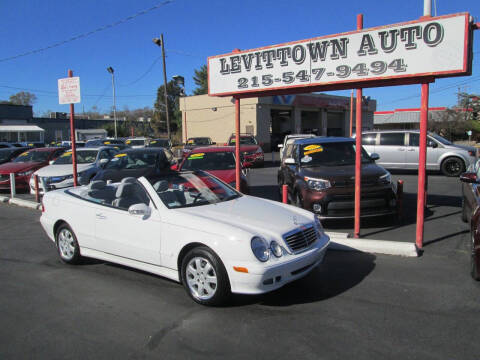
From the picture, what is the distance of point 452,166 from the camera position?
15.0 m

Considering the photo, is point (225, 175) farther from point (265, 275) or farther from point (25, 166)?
point (25, 166)

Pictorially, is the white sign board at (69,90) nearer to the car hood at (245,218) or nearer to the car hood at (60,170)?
the car hood at (60,170)

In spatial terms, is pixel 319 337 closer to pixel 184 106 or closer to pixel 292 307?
pixel 292 307

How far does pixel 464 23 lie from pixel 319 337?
4443 mm

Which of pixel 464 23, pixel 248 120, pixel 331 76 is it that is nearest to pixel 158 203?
pixel 331 76

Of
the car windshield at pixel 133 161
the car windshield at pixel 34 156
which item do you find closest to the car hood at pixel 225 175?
the car windshield at pixel 133 161

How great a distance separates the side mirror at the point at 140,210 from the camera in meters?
4.71

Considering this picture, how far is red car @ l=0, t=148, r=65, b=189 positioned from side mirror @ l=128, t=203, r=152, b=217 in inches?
430

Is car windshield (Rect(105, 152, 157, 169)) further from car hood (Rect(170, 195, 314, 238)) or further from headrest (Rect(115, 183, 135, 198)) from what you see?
car hood (Rect(170, 195, 314, 238))

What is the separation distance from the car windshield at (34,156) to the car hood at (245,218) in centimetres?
1251

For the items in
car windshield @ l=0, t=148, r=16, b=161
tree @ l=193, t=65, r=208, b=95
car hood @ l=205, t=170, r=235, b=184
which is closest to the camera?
car hood @ l=205, t=170, r=235, b=184

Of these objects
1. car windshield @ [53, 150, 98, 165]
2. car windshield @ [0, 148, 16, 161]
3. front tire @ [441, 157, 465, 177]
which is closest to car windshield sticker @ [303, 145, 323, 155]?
car windshield @ [53, 150, 98, 165]

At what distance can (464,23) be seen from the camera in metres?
5.20

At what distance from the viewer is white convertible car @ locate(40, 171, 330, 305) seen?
4074mm
